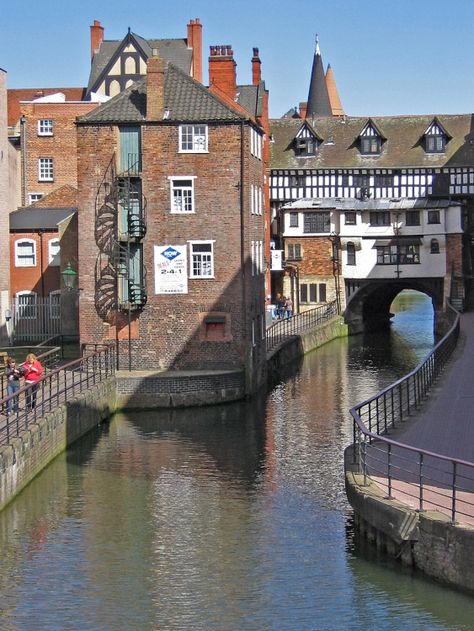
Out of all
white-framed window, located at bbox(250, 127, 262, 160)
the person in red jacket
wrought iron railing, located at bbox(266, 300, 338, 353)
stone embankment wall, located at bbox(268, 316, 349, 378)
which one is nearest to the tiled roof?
wrought iron railing, located at bbox(266, 300, 338, 353)

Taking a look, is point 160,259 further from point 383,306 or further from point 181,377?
point 383,306

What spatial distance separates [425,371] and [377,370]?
16308 millimetres

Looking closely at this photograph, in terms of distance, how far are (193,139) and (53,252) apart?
1453 centimetres

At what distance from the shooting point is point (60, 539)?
22.1 meters

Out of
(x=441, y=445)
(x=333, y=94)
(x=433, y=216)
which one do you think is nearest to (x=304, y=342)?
(x=433, y=216)

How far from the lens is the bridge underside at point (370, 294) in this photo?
70875 mm

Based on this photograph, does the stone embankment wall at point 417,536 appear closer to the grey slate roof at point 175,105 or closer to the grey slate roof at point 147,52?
the grey slate roof at point 175,105

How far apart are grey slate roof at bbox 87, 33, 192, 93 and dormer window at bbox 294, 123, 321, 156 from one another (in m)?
8.29

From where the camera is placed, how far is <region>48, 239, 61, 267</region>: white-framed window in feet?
169

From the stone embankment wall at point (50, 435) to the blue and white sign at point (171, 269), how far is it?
13.3ft

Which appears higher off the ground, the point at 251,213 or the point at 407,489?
the point at 251,213

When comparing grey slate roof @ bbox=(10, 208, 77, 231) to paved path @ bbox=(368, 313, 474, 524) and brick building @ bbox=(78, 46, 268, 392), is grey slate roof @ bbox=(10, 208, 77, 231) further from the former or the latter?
paved path @ bbox=(368, 313, 474, 524)

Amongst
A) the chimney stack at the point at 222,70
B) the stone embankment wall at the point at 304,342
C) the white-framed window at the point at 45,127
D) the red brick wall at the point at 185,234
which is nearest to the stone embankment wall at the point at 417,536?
the red brick wall at the point at 185,234

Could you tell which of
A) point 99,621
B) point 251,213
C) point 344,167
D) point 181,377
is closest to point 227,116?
point 251,213
